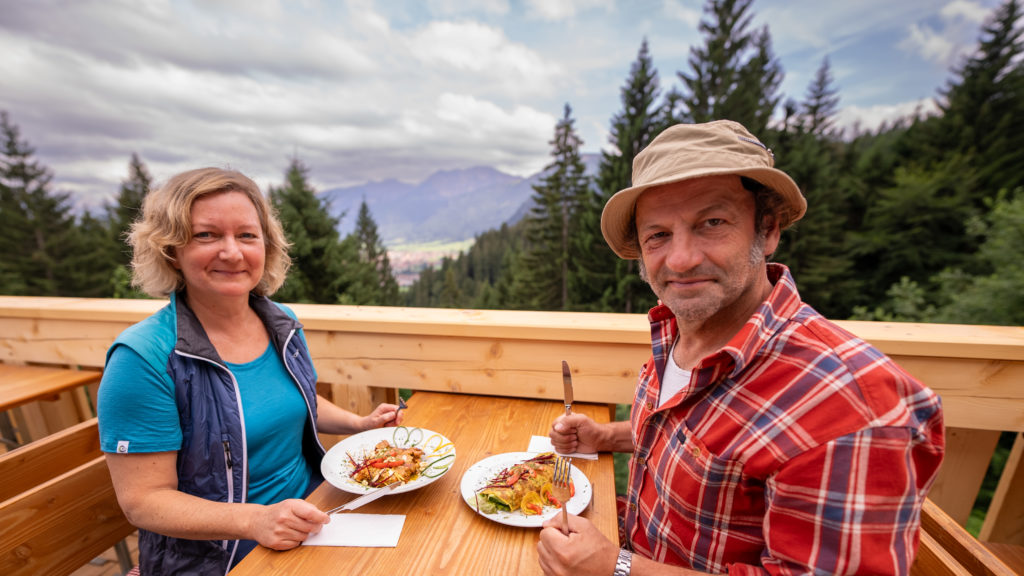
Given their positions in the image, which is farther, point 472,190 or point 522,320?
point 472,190

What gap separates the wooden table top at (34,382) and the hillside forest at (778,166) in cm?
1623

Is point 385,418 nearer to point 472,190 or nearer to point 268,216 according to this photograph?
point 268,216

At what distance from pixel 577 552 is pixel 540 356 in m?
1.05

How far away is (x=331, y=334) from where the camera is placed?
2.12 meters

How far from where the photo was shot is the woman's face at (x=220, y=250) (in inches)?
54.6

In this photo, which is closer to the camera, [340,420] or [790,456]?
[790,456]

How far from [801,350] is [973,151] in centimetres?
3310

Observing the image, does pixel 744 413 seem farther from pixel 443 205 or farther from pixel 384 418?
pixel 443 205

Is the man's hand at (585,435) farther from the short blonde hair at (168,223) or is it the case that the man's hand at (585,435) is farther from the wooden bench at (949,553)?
the short blonde hair at (168,223)

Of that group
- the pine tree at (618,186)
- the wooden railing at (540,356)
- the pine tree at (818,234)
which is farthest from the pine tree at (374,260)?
the pine tree at (818,234)

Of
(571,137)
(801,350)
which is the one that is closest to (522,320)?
(801,350)

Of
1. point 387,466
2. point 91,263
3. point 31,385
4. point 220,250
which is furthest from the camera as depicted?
point 91,263

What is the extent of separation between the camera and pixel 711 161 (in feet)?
3.27

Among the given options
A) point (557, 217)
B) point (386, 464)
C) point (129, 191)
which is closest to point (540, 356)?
point (386, 464)
